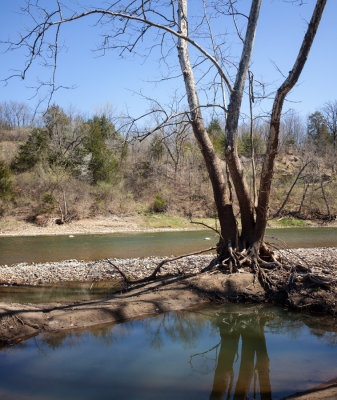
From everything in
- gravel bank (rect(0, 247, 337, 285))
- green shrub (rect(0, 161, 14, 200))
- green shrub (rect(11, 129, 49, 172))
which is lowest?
gravel bank (rect(0, 247, 337, 285))

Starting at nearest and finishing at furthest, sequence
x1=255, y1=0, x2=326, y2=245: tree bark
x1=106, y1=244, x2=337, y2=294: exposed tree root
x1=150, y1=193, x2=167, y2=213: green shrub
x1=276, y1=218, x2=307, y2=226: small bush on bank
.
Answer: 1. x1=255, y1=0, x2=326, y2=245: tree bark
2. x1=106, y1=244, x2=337, y2=294: exposed tree root
3. x1=276, y1=218, x2=307, y2=226: small bush on bank
4. x1=150, y1=193, x2=167, y2=213: green shrub

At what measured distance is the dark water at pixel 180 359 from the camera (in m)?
4.02

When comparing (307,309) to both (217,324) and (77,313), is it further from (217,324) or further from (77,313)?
(77,313)

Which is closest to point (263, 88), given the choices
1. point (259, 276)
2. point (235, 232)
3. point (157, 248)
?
point (235, 232)

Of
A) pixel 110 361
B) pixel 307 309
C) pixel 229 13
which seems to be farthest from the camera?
pixel 229 13

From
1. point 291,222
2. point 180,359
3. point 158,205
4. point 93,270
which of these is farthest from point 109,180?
point 180,359

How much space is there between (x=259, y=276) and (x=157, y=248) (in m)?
9.40

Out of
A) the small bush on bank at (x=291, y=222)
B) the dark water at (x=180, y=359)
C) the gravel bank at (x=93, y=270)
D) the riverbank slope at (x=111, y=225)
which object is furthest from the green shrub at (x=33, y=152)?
the dark water at (x=180, y=359)

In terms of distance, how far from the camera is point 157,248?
16672mm

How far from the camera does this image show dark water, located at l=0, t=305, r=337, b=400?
4.02m

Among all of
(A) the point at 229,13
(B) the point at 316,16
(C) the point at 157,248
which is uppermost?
(A) the point at 229,13

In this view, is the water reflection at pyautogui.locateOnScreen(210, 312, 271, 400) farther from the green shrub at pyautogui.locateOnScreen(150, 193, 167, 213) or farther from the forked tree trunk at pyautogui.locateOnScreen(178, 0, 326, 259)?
the green shrub at pyautogui.locateOnScreen(150, 193, 167, 213)

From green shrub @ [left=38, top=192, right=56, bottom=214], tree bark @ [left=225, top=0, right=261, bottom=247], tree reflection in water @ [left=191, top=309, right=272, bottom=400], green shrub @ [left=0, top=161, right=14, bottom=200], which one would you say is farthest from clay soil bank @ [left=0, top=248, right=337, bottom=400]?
green shrub @ [left=0, top=161, right=14, bottom=200]

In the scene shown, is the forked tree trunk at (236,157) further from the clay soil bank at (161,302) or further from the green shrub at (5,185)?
the green shrub at (5,185)
